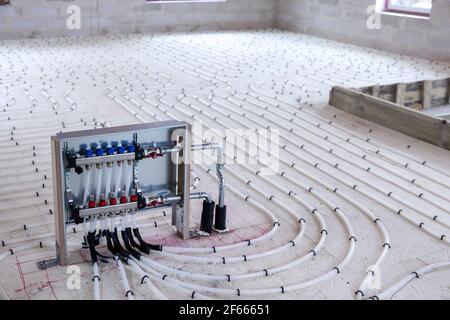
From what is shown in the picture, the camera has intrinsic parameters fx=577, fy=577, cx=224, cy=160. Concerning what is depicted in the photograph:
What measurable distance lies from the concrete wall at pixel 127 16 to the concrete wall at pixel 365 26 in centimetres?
80

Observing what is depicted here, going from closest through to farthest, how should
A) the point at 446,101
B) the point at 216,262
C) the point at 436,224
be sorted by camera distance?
the point at 216,262 → the point at 436,224 → the point at 446,101

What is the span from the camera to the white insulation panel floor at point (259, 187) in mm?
2986

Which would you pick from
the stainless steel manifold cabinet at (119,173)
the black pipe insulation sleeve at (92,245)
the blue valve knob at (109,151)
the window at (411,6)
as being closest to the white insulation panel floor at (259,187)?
the black pipe insulation sleeve at (92,245)

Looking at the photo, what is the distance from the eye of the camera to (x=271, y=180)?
4.31m

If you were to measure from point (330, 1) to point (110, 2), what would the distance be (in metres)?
4.06

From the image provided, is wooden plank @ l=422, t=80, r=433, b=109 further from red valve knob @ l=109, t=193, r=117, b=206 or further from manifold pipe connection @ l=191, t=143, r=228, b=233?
red valve knob @ l=109, t=193, r=117, b=206

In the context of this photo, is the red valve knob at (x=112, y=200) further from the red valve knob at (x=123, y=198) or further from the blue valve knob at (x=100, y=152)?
the blue valve knob at (x=100, y=152)

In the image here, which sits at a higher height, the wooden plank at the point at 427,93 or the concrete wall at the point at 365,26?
the concrete wall at the point at 365,26

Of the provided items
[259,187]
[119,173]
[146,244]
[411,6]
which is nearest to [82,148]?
[119,173]

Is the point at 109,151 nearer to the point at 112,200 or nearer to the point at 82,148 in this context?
the point at 82,148

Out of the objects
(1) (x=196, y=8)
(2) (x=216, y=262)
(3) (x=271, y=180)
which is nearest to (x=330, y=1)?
(1) (x=196, y=8)

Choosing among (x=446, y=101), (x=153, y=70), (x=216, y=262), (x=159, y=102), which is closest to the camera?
(x=216, y=262)

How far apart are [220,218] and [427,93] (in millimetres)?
4277
